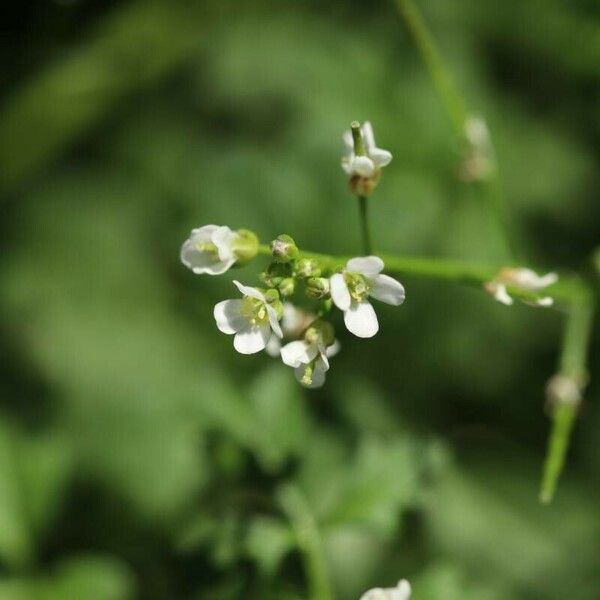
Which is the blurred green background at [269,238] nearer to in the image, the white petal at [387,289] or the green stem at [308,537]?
the green stem at [308,537]

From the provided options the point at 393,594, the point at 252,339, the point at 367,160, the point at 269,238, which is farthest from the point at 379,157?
the point at 269,238

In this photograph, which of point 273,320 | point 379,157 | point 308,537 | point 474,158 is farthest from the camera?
point 474,158

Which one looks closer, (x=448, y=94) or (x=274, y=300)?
(x=274, y=300)

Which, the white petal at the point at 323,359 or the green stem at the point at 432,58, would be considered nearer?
the white petal at the point at 323,359

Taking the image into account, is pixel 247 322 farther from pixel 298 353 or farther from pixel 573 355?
pixel 573 355

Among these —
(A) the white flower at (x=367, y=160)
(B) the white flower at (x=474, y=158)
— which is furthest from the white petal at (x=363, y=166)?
(B) the white flower at (x=474, y=158)
